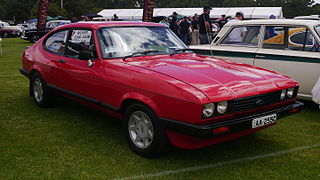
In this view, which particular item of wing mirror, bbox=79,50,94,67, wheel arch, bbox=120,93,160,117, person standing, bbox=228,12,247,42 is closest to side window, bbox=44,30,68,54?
wing mirror, bbox=79,50,94,67

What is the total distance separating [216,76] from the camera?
140 inches

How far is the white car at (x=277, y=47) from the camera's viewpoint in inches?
224

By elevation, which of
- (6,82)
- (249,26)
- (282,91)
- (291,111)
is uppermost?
(249,26)

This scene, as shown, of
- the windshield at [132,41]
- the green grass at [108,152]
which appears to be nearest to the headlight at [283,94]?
the green grass at [108,152]

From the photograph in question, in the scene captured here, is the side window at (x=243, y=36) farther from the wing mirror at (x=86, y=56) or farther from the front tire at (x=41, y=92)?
the front tire at (x=41, y=92)

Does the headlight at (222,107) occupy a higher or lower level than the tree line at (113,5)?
lower

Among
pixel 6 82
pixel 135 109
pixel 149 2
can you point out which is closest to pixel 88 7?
pixel 149 2

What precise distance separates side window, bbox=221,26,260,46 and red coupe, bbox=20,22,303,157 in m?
2.17

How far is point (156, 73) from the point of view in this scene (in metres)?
3.57

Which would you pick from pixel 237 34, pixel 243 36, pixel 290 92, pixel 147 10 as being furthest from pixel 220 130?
pixel 147 10

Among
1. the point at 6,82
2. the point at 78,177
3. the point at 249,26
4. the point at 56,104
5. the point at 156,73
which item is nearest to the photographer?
the point at 78,177

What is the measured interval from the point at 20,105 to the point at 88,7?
2751 inches

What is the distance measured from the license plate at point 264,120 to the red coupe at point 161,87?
11 millimetres

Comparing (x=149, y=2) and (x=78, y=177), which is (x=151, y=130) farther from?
(x=149, y=2)
